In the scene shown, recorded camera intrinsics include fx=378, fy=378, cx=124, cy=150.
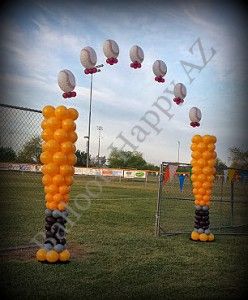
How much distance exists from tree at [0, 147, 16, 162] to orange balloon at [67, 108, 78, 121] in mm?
2262

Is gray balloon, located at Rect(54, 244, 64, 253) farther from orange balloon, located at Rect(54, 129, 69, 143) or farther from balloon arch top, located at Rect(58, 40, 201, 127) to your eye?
balloon arch top, located at Rect(58, 40, 201, 127)

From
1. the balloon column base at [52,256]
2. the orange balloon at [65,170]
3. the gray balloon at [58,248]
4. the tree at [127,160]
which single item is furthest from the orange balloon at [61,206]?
the tree at [127,160]

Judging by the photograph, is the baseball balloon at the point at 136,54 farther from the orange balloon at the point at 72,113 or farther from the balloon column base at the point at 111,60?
the orange balloon at the point at 72,113

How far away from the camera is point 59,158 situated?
656cm

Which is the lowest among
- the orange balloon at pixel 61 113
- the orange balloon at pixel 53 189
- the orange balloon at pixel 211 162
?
the orange balloon at pixel 53 189

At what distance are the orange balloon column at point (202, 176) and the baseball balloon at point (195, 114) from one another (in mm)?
1000

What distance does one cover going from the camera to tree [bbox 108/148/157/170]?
87.1 meters

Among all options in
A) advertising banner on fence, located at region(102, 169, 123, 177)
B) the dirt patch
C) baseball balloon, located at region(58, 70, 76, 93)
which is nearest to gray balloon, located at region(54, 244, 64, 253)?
the dirt patch

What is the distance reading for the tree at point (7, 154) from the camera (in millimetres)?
8328

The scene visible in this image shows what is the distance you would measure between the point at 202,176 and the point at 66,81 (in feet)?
14.7

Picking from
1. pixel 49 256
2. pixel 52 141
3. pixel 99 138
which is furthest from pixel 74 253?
pixel 99 138

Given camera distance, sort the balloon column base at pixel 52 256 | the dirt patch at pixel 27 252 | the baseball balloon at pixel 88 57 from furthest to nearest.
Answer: the baseball balloon at pixel 88 57, the dirt patch at pixel 27 252, the balloon column base at pixel 52 256

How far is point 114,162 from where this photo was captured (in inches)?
3460

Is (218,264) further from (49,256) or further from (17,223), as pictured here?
(17,223)
